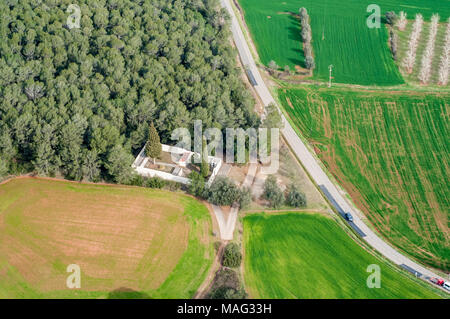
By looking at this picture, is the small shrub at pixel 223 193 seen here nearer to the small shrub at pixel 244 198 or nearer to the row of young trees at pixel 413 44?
the small shrub at pixel 244 198

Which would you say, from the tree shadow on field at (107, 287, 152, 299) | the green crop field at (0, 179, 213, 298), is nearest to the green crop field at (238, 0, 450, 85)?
the green crop field at (0, 179, 213, 298)

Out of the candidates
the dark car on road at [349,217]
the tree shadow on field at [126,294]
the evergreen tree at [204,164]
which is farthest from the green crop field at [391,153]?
the tree shadow on field at [126,294]

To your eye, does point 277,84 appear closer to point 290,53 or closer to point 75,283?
point 290,53

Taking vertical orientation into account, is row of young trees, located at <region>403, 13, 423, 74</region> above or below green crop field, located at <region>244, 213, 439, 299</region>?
above

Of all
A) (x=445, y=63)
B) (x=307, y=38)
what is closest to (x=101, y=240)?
(x=307, y=38)

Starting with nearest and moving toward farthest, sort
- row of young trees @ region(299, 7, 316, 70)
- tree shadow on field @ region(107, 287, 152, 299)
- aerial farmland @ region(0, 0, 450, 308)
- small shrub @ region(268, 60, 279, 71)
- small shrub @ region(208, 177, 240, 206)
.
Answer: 1. tree shadow on field @ region(107, 287, 152, 299)
2. aerial farmland @ region(0, 0, 450, 308)
3. small shrub @ region(208, 177, 240, 206)
4. small shrub @ region(268, 60, 279, 71)
5. row of young trees @ region(299, 7, 316, 70)

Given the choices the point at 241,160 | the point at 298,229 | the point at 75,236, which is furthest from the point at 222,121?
the point at 75,236

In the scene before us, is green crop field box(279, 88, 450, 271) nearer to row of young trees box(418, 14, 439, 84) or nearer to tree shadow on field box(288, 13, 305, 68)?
row of young trees box(418, 14, 439, 84)
